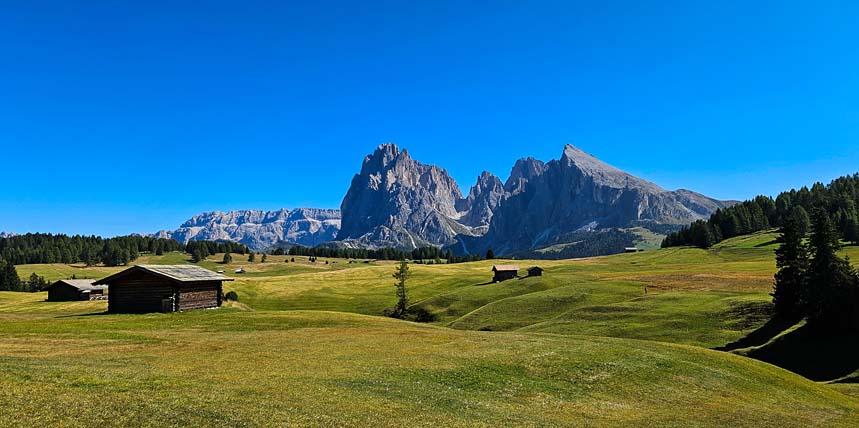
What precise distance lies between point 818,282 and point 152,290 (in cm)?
8161

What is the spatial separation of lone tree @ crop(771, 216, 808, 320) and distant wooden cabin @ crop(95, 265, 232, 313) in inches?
2990

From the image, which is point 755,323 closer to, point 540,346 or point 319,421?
point 540,346

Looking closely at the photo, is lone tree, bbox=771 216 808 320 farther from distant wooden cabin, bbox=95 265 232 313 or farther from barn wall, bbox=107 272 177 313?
barn wall, bbox=107 272 177 313

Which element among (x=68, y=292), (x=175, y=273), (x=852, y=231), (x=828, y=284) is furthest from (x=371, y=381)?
(x=852, y=231)

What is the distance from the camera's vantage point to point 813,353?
58.7 metres

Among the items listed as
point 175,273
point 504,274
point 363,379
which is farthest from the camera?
point 504,274

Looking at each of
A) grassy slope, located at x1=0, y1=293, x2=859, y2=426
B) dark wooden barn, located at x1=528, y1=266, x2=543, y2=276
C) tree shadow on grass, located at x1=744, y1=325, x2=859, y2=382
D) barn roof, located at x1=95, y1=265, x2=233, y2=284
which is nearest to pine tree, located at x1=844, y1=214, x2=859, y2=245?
dark wooden barn, located at x1=528, y1=266, x2=543, y2=276

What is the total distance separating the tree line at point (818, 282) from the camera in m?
61.8

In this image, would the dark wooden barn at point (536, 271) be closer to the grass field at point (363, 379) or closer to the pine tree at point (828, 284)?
the pine tree at point (828, 284)

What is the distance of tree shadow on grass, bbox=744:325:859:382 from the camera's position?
53500mm

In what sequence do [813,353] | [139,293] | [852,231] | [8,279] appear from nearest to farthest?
[813,353], [139,293], [852,231], [8,279]

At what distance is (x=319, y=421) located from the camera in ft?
61.6

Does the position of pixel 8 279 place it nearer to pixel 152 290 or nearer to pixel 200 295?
pixel 200 295

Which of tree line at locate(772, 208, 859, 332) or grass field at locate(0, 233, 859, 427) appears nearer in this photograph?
grass field at locate(0, 233, 859, 427)
